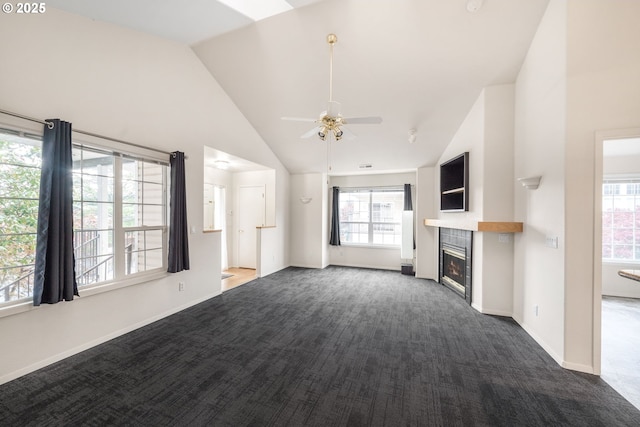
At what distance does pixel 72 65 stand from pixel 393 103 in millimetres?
3927

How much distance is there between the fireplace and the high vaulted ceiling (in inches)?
71.7

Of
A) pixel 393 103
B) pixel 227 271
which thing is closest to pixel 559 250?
pixel 393 103

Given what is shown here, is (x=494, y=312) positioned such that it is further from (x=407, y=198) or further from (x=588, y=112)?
(x=407, y=198)

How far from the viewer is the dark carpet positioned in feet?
5.71

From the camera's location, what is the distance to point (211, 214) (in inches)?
238

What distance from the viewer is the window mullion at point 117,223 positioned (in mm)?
2906

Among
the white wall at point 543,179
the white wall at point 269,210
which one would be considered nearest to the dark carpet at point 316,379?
the white wall at point 543,179

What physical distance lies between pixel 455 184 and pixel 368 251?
285 centimetres

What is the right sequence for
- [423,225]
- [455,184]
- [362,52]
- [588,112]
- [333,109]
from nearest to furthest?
[588,112] < [333,109] < [362,52] < [455,184] < [423,225]

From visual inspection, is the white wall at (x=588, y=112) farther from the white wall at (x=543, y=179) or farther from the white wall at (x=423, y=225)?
the white wall at (x=423, y=225)

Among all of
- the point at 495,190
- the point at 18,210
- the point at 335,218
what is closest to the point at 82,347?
the point at 18,210

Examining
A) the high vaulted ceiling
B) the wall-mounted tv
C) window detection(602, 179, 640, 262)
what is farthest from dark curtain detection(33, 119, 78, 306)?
window detection(602, 179, 640, 262)

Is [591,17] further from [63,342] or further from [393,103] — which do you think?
[63,342]

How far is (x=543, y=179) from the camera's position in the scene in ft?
8.91
